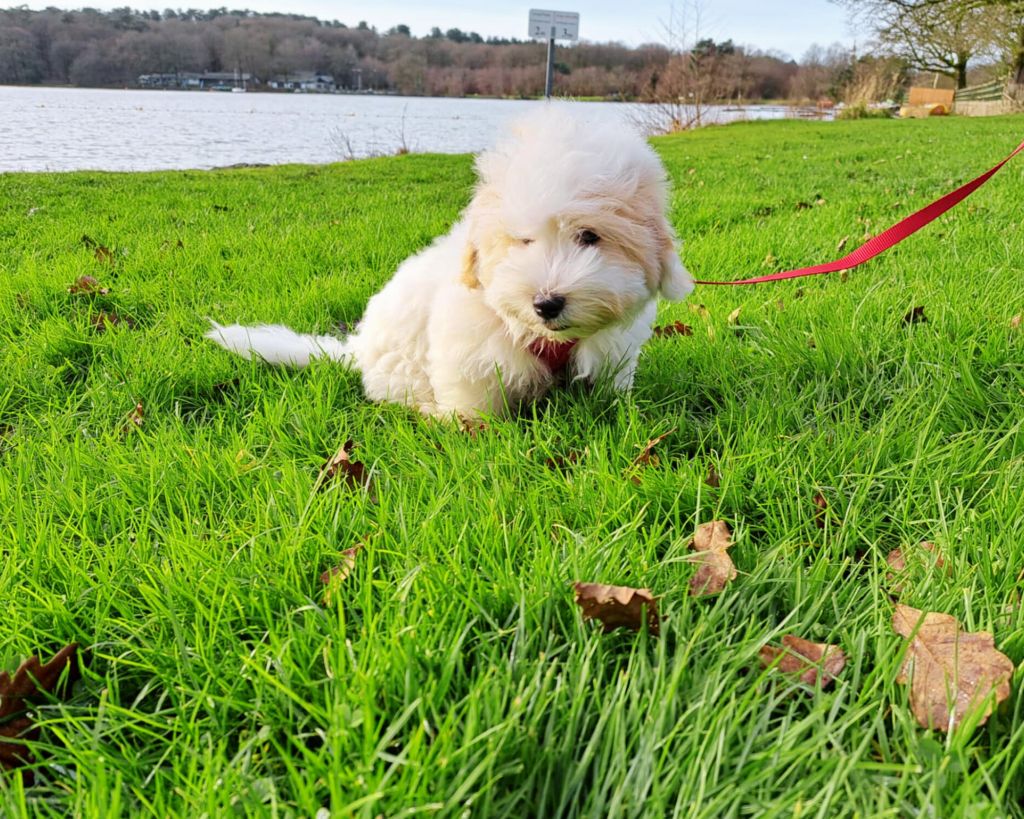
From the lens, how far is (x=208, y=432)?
97.7 inches

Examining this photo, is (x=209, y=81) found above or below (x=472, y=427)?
above

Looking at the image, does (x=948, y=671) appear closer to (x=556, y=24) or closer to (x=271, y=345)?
(x=271, y=345)

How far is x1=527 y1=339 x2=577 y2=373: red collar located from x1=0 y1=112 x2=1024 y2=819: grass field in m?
0.14

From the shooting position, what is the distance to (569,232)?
233 centimetres

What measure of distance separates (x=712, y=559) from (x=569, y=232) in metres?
1.24

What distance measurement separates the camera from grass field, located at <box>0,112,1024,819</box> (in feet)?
3.47

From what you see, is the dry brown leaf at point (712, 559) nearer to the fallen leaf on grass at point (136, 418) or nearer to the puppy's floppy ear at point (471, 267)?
the puppy's floppy ear at point (471, 267)

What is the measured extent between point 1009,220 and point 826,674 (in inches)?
215

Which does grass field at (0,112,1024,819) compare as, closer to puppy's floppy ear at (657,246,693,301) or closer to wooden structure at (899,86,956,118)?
puppy's floppy ear at (657,246,693,301)

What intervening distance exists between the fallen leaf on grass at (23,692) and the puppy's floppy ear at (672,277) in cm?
211

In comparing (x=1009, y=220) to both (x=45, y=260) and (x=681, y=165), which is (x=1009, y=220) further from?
(x=681, y=165)

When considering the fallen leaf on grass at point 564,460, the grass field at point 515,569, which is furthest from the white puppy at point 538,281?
the fallen leaf on grass at point 564,460

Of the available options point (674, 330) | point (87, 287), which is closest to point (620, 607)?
point (674, 330)

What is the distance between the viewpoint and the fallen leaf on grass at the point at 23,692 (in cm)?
124
